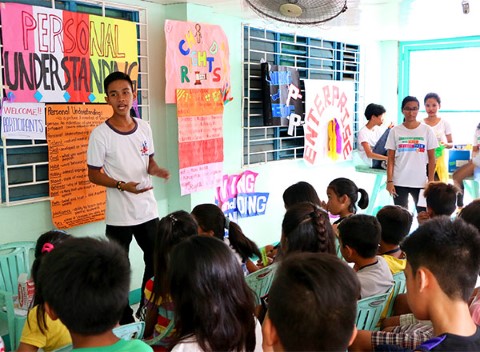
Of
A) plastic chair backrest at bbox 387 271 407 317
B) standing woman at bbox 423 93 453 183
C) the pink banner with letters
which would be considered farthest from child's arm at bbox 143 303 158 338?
standing woman at bbox 423 93 453 183

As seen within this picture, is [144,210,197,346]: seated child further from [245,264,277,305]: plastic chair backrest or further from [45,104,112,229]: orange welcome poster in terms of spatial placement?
[45,104,112,229]: orange welcome poster

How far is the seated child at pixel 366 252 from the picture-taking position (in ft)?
6.94

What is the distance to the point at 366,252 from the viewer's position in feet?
7.42

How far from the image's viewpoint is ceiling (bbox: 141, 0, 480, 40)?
13.4 ft

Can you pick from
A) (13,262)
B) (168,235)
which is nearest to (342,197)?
(168,235)

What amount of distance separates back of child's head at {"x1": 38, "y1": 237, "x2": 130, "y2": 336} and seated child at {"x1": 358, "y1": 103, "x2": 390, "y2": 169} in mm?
4245

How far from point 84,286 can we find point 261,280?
45.4 inches

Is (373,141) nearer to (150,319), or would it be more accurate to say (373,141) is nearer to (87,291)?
(150,319)

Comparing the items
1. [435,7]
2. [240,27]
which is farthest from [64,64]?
[435,7]

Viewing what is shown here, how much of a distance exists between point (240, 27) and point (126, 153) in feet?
6.56

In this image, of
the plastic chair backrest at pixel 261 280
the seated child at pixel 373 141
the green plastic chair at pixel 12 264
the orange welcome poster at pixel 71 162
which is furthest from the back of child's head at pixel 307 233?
the seated child at pixel 373 141

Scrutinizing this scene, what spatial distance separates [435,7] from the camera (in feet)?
14.5

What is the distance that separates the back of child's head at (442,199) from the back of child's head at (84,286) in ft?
7.44

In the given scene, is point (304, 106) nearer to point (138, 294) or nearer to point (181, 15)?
point (181, 15)
